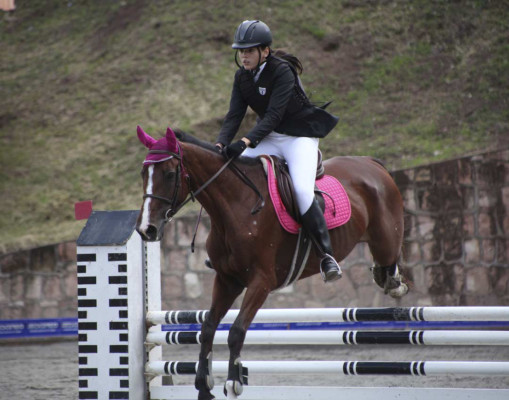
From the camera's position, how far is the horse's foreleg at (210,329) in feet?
17.2

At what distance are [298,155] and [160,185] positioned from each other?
1140mm

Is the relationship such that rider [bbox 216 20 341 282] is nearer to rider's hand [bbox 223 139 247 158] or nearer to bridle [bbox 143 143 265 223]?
rider's hand [bbox 223 139 247 158]

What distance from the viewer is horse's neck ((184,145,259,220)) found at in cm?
520

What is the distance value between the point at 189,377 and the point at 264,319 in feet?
9.79

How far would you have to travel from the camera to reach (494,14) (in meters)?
15.4

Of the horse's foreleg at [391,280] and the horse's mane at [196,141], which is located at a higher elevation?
the horse's mane at [196,141]

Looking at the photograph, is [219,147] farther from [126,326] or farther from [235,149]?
[126,326]

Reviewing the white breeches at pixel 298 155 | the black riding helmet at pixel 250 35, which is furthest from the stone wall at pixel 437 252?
the black riding helmet at pixel 250 35

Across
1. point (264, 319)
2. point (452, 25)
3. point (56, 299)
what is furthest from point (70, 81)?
point (264, 319)

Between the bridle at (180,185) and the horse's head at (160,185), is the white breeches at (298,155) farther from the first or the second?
the horse's head at (160,185)

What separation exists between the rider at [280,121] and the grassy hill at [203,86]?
22.3 ft

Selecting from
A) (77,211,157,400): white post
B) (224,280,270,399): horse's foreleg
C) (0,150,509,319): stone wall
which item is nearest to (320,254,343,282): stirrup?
(224,280,270,399): horse's foreleg

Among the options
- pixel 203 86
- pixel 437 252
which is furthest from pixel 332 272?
pixel 203 86

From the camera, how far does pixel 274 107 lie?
17.8 feet
